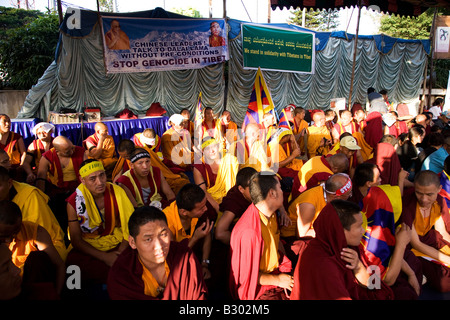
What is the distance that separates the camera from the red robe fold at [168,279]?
1.79 metres

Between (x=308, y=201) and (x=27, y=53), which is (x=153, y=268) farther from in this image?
(x=27, y=53)

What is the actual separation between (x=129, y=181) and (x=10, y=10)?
2686 centimetres

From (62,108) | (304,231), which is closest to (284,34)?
(62,108)

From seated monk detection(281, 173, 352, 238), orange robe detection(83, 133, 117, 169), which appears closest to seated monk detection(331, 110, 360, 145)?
seated monk detection(281, 173, 352, 238)

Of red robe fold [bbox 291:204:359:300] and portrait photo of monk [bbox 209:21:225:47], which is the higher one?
portrait photo of monk [bbox 209:21:225:47]

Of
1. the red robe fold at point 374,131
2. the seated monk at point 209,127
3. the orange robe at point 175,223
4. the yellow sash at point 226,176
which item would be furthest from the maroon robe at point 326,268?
the seated monk at point 209,127

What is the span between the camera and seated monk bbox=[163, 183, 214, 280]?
8.28 feet

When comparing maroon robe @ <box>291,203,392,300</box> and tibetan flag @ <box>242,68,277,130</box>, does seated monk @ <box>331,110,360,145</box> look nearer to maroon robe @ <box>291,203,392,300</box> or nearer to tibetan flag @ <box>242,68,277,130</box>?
tibetan flag @ <box>242,68,277,130</box>

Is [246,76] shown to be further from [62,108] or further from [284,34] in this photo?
[62,108]

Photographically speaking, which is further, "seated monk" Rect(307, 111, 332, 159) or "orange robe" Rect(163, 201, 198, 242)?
"seated monk" Rect(307, 111, 332, 159)

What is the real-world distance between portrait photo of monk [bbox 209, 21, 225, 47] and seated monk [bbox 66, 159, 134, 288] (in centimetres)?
755

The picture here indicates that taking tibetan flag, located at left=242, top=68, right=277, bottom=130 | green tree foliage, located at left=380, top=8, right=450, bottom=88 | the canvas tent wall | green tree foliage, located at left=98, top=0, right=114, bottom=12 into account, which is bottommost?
tibetan flag, located at left=242, top=68, right=277, bottom=130

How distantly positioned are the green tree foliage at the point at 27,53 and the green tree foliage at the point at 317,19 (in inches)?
1077

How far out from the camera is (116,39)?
8.35 meters
